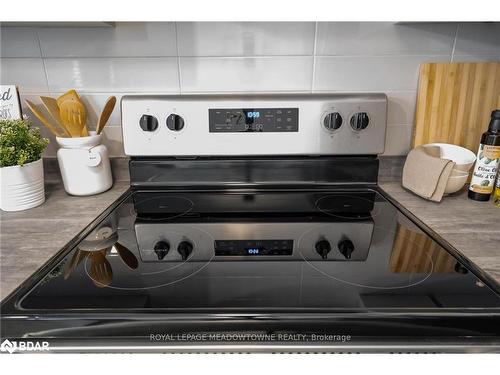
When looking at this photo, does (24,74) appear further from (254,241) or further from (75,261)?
(254,241)

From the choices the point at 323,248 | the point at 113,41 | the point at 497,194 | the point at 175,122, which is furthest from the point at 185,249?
the point at 497,194

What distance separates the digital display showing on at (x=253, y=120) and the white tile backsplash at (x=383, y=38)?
204 millimetres

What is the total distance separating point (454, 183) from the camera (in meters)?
0.87

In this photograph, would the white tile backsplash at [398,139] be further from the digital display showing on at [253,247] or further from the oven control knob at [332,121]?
the digital display showing on at [253,247]

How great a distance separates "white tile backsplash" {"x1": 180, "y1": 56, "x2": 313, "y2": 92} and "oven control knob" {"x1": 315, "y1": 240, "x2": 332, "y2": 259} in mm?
491

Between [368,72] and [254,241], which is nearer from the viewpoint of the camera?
[254,241]

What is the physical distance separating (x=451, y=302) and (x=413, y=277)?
78 mm

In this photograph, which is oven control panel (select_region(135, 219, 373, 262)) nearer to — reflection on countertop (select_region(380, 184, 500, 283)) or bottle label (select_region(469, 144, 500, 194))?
reflection on countertop (select_region(380, 184, 500, 283))

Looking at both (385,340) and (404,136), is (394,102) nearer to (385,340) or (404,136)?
(404,136)

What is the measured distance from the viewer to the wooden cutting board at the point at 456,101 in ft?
3.14

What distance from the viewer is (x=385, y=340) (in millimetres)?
473

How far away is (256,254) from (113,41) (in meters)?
0.72

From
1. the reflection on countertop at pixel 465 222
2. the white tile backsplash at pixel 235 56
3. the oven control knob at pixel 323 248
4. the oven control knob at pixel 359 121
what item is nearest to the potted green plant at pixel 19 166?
the white tile backsplash at pixel 235 56
